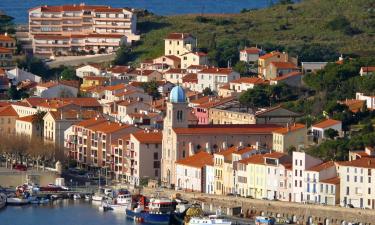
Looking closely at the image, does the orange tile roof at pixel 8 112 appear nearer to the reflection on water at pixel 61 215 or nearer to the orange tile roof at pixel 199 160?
the reflection on water at pixel 61 215

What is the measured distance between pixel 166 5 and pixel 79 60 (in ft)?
222

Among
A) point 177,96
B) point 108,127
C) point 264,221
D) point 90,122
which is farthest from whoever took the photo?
point 90,122

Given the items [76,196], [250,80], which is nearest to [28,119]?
[250,80]

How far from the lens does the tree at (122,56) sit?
10956cm

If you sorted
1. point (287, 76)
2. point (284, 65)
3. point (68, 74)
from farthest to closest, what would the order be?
1. point (68, 74)
2. point (284, 65)
3. point (287, 76)

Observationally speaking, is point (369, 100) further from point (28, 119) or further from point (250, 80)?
point (28, 119)

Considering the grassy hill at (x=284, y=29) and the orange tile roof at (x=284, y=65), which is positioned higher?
the grassy hill at (x=284, y=29)

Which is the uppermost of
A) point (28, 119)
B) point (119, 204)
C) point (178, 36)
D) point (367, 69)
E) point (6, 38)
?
point (6, 38)

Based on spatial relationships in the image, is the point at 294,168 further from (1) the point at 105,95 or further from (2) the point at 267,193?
(1) the point at 105,95

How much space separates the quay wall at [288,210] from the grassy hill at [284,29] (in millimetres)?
28213

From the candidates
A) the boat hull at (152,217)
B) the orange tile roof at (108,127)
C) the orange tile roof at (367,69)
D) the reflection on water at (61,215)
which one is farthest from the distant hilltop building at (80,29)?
the boat hull at (152,217)

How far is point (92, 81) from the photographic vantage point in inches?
4077

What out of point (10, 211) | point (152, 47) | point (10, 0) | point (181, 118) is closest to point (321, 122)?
point (181, 118)

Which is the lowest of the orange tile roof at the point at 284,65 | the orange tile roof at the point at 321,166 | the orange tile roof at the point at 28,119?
the orange tile roof at the point at 321,166
